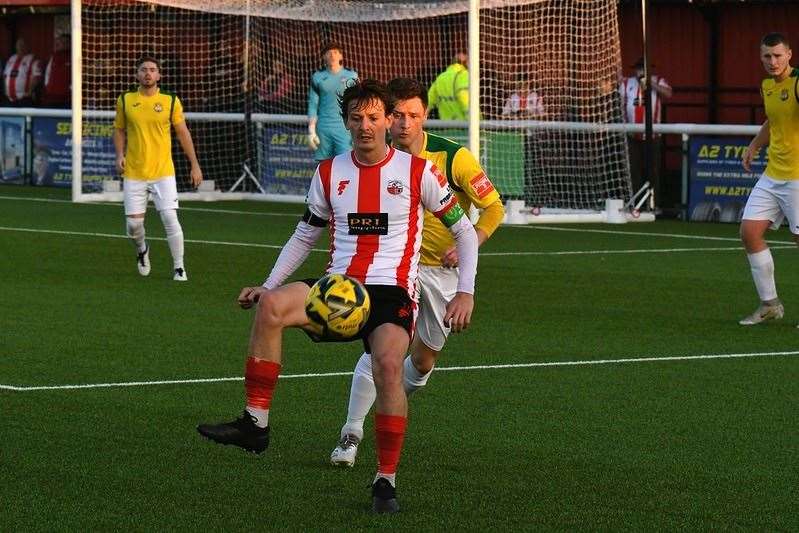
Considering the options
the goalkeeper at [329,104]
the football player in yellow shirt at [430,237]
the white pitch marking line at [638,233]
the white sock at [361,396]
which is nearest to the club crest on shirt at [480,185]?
the football player in yellow shirt at [430,237]

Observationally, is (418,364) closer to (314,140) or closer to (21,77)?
(314,140)

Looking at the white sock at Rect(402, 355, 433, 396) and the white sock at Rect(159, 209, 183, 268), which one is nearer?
the white sock at Rect(402, 355, 433, 396)

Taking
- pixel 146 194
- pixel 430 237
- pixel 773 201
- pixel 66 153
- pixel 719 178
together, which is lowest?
pixel 430 237

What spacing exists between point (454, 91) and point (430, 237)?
57.5ft

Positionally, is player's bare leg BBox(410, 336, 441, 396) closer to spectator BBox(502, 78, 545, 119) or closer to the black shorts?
the black shorts

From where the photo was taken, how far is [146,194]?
57.8ft

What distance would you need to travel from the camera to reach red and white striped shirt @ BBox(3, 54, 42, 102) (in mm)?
35188

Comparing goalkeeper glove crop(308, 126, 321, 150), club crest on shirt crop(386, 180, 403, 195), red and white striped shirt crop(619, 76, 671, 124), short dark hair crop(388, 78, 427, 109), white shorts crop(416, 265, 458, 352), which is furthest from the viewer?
red and white striped shirt crop(619, 76, 671, 124)

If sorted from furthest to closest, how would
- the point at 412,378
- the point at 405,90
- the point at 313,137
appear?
the point at 313,137 → the point at 412,378 → the point at 405,90

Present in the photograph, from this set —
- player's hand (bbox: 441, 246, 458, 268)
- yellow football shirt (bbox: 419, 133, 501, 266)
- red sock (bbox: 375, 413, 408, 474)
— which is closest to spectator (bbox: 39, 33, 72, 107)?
yellow football shirt (bbox: 419, 133, 501, 266)

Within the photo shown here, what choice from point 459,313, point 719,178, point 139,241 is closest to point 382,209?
point 459,313

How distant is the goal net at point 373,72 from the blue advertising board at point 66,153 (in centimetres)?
21

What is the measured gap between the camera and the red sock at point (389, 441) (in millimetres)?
7504

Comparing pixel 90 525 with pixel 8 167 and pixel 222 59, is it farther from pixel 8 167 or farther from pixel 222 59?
pixel 8 167
